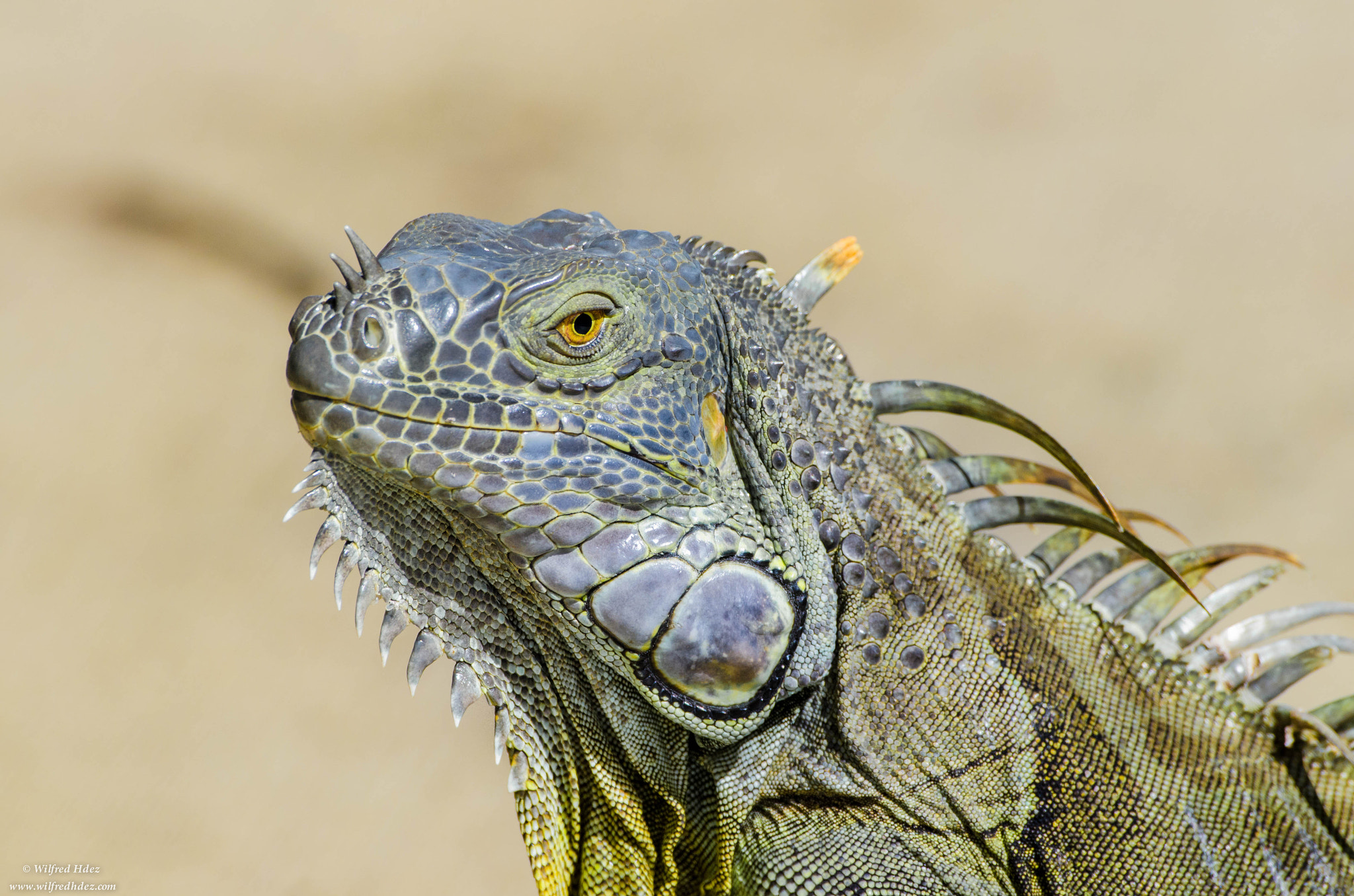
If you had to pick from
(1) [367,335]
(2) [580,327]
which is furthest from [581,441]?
(1) [367,335]

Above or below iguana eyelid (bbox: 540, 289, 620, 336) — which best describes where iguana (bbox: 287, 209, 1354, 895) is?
below

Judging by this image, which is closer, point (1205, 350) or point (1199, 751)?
point (1199, 751)

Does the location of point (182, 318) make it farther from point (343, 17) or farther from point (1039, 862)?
point (1039, 862)

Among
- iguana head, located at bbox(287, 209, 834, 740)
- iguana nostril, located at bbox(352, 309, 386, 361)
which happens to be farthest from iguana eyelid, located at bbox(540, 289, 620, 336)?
iguana nostril, located at bbox(352, 309, 386, 361)

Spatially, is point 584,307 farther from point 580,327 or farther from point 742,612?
point 742,612

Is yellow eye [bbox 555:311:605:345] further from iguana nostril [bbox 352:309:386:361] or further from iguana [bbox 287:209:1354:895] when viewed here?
iguana nostril [bbox 352:309:386:361]

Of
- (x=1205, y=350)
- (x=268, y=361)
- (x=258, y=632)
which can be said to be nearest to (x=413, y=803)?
(x=258, y=632)

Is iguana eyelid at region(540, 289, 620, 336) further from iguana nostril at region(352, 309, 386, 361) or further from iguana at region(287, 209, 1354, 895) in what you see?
iguana nostril at region(352, 309, 386, 361)

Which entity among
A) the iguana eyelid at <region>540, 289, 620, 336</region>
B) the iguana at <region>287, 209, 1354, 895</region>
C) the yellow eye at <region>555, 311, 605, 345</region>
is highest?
the iguana eyelid at <region>540, 289, 620, 336</region>
